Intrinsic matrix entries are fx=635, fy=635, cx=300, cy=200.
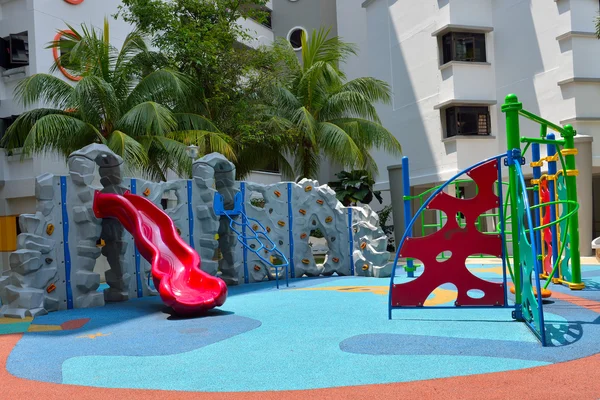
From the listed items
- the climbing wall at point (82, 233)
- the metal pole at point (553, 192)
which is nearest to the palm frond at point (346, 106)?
the metal pole at point (553, 192)

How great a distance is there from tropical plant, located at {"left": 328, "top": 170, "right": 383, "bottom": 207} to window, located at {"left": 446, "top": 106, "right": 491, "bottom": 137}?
3.15 m

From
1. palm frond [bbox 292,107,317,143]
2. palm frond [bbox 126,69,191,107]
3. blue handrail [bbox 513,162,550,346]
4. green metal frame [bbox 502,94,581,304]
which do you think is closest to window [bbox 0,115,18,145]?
palm frond [bbox 126,69,191,107]

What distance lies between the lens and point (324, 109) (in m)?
20.3

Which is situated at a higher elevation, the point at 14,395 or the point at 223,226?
the point at 223,226

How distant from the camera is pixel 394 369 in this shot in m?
5.06

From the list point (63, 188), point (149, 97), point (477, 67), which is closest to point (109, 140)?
point (149, 97)

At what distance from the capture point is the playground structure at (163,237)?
9.25 metres

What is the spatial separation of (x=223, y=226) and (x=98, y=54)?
5.69 metres

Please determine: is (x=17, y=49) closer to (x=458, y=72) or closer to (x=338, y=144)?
(x=338, y=144)

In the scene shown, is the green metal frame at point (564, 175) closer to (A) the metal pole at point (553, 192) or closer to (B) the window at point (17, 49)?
(A) the metal pole at point (553, 192)

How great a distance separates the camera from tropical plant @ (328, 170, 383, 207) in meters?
20.6

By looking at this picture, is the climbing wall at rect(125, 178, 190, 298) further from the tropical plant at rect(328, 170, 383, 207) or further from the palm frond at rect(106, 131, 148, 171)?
the tropical plant at rect(328, 170, 383, 207)

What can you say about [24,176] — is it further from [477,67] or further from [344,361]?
[344,361]

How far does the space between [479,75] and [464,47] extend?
102cm
